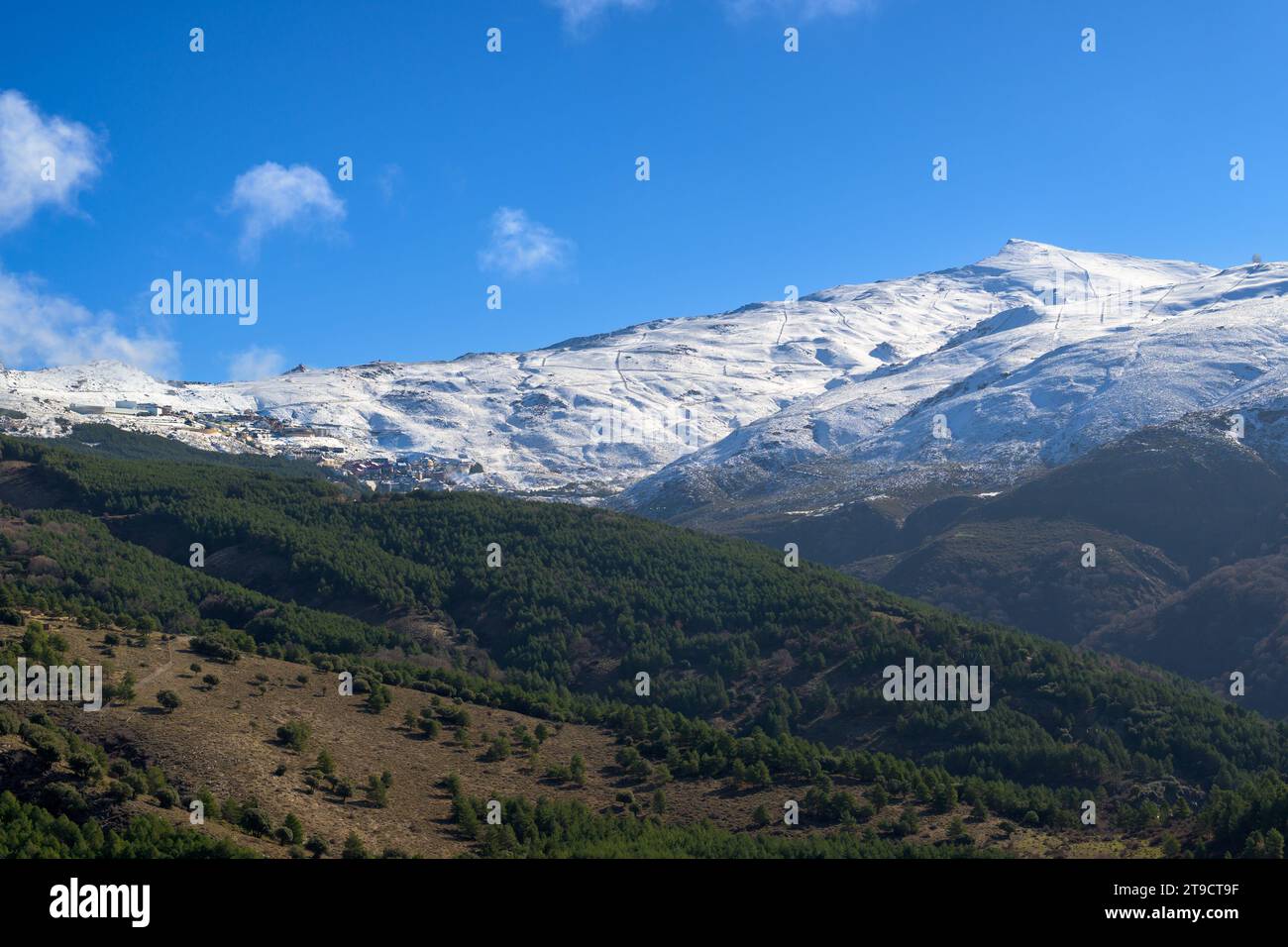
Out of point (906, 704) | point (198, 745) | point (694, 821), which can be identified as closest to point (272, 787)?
point (198, 745)

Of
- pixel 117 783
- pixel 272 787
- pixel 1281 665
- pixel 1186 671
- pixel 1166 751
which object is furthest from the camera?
pixel 1186 671

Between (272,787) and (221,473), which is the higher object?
(221,473)
